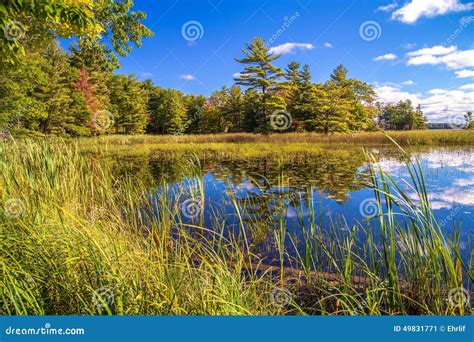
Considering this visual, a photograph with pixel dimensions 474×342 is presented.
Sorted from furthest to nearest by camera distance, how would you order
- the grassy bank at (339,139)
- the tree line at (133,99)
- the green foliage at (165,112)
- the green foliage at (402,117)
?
1. the green foliage at (165,112)
2. the green foliage at (402,117)
3. the grassy bank at (339,139)
4. the tree line at (133,99)

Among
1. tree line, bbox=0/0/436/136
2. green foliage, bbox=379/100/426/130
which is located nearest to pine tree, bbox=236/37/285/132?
tree line, bbox=0/0/436/136

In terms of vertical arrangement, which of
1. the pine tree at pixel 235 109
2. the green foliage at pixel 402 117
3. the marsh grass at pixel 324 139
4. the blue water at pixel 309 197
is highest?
the pine tree at pixel 235 109

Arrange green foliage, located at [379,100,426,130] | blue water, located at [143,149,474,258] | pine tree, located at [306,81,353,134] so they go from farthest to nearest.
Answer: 1. green foliage, located at [379,100,426,130]
2. pine tree, located at [306,81,353,134]
3. blue water, located at [143,149,474,258]

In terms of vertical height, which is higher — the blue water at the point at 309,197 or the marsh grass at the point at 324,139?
the marsh grass at the point at 324,139

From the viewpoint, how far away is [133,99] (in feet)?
116

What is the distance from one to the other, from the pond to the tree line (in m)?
4.69

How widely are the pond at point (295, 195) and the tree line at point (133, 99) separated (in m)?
4.69

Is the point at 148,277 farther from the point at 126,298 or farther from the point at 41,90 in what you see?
the point at 41,90

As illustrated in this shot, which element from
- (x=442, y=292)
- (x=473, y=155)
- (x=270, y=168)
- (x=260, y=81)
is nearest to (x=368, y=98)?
(x=260, y=81)

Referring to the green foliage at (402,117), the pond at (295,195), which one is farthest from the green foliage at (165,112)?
the pond at (295,195)

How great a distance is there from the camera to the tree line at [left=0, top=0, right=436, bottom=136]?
12148 millimetres

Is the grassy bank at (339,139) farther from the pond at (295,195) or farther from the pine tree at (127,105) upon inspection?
the pine tree at (127,105)

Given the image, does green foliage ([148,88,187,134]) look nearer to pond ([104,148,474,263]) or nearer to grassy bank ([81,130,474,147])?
grassy bank ([81,130,474,147])

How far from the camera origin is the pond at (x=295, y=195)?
3.99 metres
